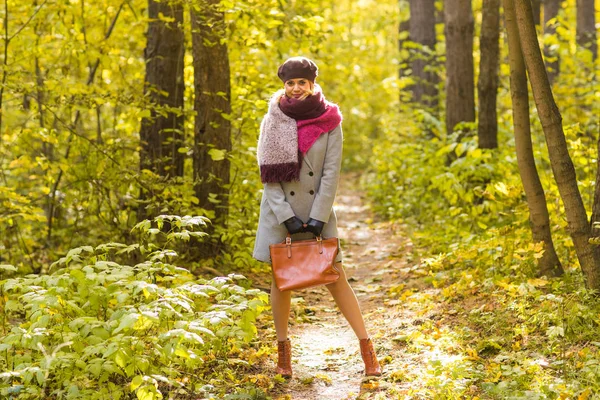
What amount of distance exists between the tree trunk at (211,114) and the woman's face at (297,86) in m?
2.61

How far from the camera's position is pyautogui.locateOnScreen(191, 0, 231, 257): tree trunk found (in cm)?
739

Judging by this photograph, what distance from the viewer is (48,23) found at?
855 cm

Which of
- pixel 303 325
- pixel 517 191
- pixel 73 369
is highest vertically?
pixel 517 191

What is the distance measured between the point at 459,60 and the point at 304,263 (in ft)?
23.4

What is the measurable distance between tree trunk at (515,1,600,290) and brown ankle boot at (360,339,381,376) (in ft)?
5.59

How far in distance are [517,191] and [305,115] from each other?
3176 mm

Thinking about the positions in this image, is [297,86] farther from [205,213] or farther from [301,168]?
[205,213]

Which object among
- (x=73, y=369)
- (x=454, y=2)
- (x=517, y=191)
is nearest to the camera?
(x=73, y=369)

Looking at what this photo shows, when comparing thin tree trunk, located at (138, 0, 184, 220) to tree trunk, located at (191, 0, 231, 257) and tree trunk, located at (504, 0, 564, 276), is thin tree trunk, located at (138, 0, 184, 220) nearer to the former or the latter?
tree trunk, located at (191, 0, 231, 257)

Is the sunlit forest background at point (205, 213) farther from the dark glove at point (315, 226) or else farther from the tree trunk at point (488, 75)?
the dark glove at point (315, 226)

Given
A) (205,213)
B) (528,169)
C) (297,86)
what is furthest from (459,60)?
(297,86)

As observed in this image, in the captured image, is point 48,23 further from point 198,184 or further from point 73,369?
point 73,369

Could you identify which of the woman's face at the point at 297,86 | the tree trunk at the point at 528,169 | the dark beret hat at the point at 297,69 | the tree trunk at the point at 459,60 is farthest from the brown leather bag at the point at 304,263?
the tree trunk at the point at 459,60

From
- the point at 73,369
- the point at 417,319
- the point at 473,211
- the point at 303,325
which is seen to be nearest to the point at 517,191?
the point at 473,211
